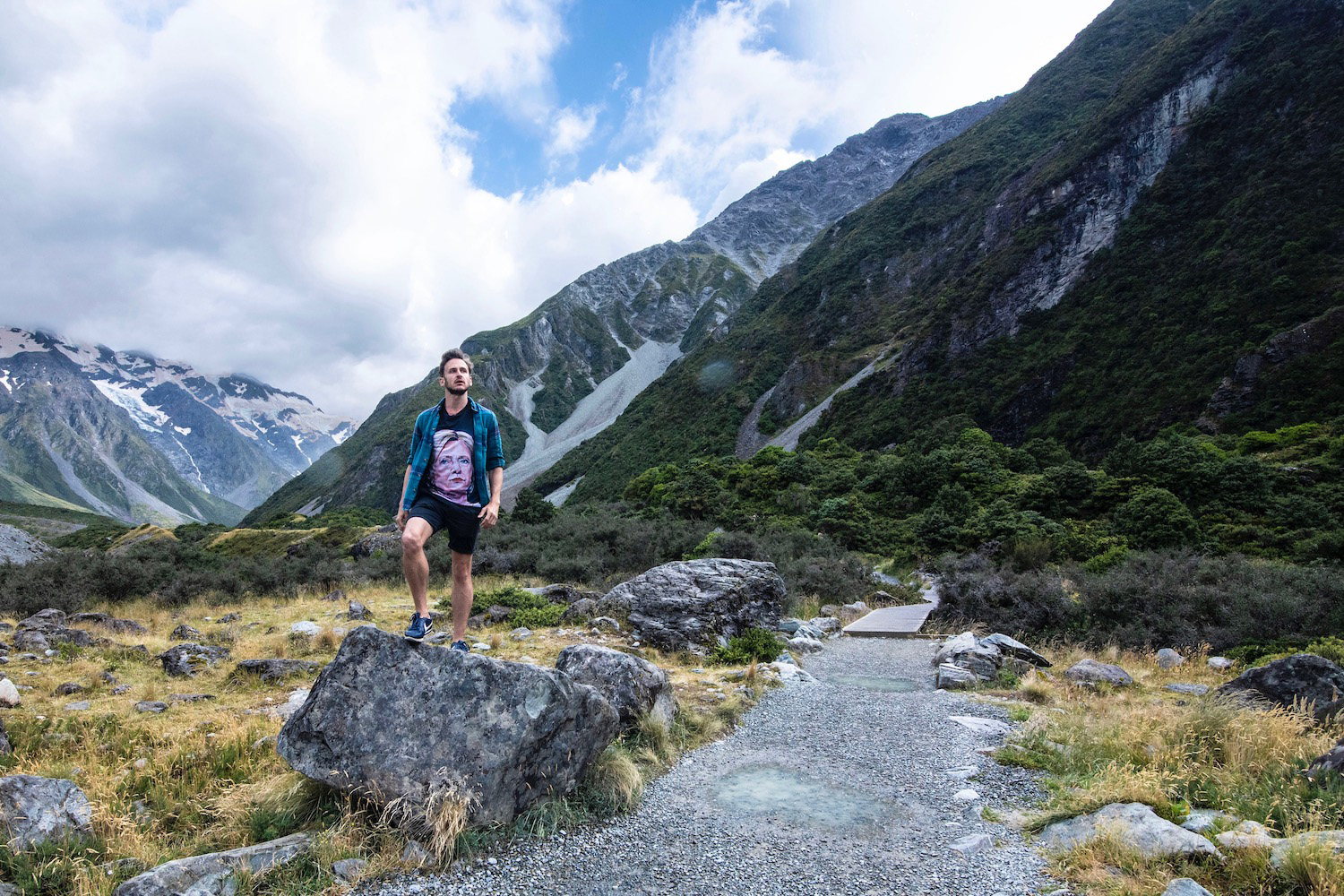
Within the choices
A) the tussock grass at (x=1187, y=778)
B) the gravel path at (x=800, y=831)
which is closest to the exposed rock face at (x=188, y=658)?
the gravel path at (x=800, y=831)

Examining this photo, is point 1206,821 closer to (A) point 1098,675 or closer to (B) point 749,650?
(A) point 1098,675

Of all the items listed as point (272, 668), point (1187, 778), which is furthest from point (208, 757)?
point (1187, 778)

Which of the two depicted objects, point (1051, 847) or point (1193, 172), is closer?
→ point (1051, 847)

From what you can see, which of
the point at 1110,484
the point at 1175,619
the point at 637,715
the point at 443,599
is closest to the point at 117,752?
the point at 637,715

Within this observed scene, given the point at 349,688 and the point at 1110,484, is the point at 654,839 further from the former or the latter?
the point at 1110,484

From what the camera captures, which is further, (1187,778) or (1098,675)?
(1098,675)

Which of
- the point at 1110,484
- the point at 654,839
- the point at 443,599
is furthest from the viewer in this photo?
the point at 1110,484

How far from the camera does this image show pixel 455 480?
505cm

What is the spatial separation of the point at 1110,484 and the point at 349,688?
27394 millimetres

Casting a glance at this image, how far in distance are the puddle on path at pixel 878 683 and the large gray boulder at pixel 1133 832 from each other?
4482mm

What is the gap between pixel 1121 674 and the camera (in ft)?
26.9

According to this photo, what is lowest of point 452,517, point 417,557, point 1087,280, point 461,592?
point 461,592

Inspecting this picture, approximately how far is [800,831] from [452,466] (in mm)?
3863

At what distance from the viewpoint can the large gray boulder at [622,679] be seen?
5.70 m
